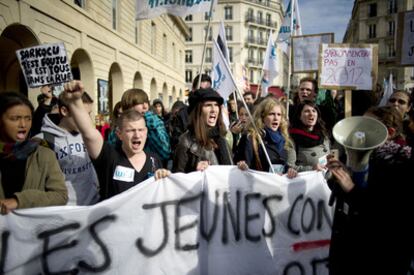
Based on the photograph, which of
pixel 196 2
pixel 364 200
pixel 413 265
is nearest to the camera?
pixel 364 200

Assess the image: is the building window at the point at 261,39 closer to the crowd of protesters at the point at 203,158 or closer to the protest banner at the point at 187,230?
the crowd of protesters at the point at 203,158

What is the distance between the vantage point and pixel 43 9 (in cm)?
925

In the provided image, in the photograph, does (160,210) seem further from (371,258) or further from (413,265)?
(413,265)

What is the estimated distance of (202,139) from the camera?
2.90 metres

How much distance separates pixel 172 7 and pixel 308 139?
256 centimetres

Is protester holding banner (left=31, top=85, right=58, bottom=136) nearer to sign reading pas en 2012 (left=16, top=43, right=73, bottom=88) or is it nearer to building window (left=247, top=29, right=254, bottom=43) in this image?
sign reading pas en 2012 (left=16, top=43, right=73, bottom=88)

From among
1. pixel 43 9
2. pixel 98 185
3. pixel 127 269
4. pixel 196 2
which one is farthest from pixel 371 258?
pixel 43 9

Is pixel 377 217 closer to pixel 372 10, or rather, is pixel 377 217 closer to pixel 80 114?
pixel 80 114

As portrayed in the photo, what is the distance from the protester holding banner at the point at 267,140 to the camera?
3.25m

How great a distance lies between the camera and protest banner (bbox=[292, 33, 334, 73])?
594cm

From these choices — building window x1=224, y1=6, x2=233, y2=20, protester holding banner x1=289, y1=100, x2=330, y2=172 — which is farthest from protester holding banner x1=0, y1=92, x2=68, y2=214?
building window x1=224, y1=6, x2=233, y2=20

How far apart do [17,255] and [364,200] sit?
2.21 m

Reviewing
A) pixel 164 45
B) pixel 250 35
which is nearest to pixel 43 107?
pixel 164 45

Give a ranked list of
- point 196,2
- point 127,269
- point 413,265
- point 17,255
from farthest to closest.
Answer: point 196,2 → point 127,269 → point 17,255 → point 413,265
